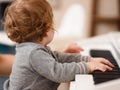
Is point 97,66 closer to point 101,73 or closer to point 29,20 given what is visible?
point 101,73

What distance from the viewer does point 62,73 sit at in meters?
0.96

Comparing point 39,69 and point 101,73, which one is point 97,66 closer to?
point 101,73

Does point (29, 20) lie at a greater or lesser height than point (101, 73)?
greater

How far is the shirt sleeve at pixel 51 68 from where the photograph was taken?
955 millimetres

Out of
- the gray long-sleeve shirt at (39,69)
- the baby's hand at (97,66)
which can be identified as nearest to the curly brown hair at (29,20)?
the gray long-sleeve shirt at (39,69)

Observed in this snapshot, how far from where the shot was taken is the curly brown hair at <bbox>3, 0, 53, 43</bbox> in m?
0.99

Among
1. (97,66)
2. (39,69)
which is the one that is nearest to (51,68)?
(39,69)

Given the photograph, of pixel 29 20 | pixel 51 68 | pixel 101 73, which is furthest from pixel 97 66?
pixel 29 20

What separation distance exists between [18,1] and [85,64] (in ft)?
0.96

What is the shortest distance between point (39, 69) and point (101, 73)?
0.61 ft

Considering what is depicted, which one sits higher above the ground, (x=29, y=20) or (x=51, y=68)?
(x=29, y=20)

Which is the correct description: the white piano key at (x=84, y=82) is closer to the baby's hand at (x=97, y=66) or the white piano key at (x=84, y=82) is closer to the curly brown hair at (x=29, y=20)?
the baby's hand at (x=97, y=66)

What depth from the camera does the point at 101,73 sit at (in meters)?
0.98

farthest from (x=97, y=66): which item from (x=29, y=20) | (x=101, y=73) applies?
(x=29, y=20)
